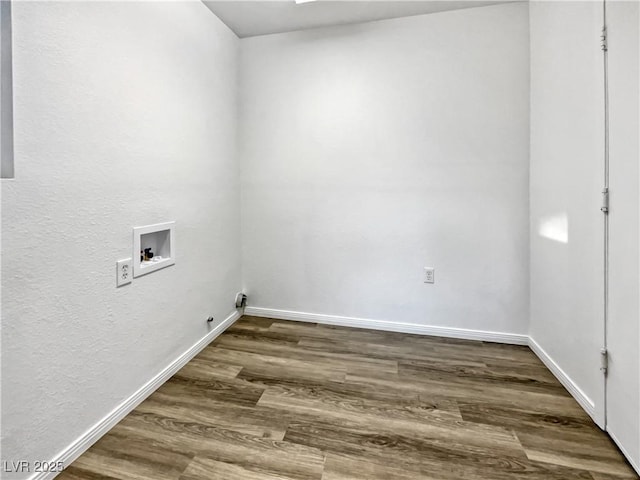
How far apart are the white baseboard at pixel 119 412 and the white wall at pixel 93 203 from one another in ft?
0.11

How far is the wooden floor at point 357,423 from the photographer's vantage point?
1.25 metres

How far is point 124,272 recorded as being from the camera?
153 cm

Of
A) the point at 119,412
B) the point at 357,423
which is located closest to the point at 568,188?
the point at 357,423

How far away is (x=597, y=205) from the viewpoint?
1479mm

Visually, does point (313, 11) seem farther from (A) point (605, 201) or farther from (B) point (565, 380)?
(B) point (565, 380)

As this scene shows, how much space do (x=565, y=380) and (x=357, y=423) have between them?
1278 millimetres

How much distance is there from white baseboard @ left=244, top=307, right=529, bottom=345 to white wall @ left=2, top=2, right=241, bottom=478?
0.81m

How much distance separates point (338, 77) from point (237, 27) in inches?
36.7

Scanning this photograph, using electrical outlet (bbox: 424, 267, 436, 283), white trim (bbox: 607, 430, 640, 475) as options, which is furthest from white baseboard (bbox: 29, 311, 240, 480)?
white trim (bbox: 607, 430, 640, 475)

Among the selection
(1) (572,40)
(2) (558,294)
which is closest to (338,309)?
(2) (558,294)

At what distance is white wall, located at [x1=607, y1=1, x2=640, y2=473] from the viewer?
123cm

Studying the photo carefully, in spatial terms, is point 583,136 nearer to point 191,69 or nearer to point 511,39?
point 511,39

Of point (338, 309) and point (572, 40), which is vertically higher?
point (572, 40)

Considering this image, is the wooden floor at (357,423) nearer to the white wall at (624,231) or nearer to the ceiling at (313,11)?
the white wall at (624,231)
